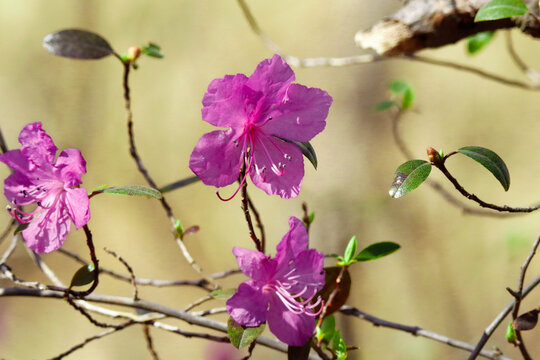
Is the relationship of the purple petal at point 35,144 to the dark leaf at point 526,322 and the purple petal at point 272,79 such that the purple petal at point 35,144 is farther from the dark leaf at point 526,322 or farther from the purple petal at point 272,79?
the dark leaf at point 526,322

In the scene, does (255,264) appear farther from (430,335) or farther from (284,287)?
(430,335)

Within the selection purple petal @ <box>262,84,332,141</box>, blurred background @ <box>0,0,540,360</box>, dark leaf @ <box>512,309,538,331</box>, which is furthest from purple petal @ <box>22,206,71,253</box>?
blurred background @ <box>0,0,540,360</box>

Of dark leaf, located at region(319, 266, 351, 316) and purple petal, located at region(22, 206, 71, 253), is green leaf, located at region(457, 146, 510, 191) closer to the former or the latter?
dark leaf, located at region(319, 266, 351, 316)

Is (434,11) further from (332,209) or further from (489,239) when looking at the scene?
(489,239)

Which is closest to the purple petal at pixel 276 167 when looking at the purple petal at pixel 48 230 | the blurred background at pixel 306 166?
the purple petal at pixel 48 230

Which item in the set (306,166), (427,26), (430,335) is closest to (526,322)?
(430,335)
